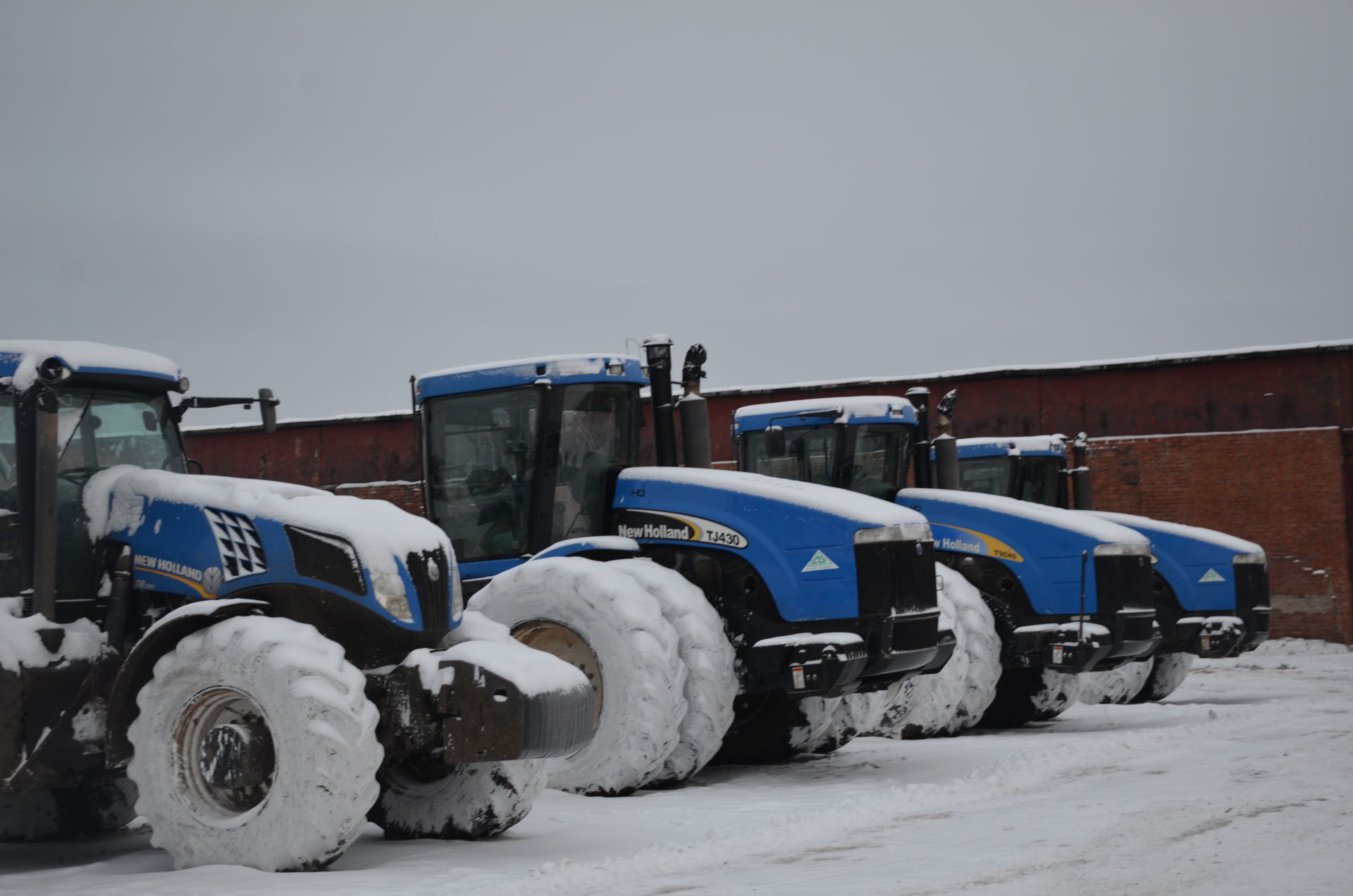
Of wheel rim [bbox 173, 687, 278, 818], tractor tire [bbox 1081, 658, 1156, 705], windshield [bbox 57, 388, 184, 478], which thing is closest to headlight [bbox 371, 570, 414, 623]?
wheel rim [bbox 173, 687, 278, 818]

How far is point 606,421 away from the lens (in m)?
10.6

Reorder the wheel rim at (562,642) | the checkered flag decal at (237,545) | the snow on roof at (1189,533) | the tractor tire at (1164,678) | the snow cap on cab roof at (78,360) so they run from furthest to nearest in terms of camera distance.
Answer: the tractor tire at (1164,678), the snow on roof at (1189,533), the wheel rim at (562,642), the snow cap on cab roof at (78,360), the checkered flag decal at (237,545)

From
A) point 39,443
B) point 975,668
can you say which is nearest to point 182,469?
point 39,443

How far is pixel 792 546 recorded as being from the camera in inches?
393

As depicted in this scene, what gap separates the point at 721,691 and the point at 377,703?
3.21 metres

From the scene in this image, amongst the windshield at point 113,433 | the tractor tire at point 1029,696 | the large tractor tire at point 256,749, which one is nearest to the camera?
the large tractor tire at point 256,749

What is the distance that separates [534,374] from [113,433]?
3.48 m

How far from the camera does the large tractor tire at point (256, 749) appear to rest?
6.11 metres

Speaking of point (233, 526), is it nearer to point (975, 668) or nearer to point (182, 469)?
point (182, 469)

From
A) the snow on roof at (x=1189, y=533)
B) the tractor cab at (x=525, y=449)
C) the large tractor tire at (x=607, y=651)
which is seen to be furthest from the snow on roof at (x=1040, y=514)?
the large tractor tire at (x=607, y=651)

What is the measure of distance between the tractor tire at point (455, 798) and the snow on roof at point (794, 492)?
3299 mm

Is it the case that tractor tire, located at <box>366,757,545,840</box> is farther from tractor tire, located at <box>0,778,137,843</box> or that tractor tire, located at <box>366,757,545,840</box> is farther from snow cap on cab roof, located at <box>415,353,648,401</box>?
snow cap on cab roof, located at <box>415,353,648,401</box>

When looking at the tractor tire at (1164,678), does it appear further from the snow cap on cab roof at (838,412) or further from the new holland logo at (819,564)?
the new holland logo at (819,564)

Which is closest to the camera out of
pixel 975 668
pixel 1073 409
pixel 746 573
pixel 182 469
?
pixel 182 469
